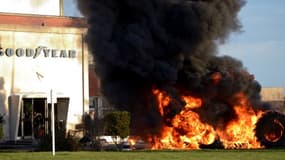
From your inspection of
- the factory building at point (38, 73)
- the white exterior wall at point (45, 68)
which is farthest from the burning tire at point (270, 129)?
the factory building at point (38, 73)

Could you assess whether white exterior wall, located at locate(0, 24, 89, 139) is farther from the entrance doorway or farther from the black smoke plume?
the black smoke plume

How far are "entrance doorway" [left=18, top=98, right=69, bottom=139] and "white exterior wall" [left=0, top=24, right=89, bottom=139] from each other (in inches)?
26.7

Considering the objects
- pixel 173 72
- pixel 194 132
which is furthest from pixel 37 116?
pixel 194 132

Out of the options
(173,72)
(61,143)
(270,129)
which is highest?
(173,72)

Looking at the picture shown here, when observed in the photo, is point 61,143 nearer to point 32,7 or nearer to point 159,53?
point 159,53

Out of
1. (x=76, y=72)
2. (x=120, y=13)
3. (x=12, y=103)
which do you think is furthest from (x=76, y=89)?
(x=120, y=13)

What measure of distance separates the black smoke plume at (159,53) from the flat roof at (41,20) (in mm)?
13142

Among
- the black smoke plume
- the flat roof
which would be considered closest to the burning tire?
the black smoke plume

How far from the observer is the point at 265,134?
43500 mm

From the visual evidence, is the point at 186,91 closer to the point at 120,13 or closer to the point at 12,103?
the point at 120,13

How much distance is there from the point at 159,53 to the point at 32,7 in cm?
2159

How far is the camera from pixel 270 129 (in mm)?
43688

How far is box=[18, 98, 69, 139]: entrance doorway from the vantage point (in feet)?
177

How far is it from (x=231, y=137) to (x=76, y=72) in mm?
17430
